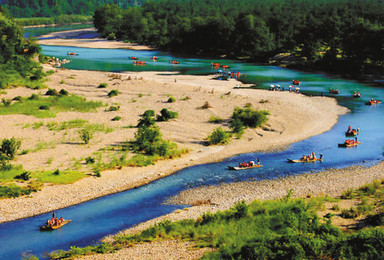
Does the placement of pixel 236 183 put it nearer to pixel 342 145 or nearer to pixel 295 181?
pixel 295 181

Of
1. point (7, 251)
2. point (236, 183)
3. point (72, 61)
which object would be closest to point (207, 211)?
point (236, 183)

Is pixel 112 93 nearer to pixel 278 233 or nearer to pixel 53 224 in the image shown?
pixel 53 224

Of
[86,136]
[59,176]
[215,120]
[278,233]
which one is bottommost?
[59,176]

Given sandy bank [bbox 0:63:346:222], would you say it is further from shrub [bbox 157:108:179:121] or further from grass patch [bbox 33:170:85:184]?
shrub [bbox 157:108:179:121]

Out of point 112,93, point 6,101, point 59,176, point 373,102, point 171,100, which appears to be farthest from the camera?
point 112,93

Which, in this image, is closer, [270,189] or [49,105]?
[270,189]

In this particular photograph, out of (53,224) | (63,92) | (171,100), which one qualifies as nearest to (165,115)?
(171,100)

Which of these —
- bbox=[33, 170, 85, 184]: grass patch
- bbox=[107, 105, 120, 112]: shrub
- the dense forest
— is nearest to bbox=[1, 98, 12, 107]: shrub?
the dense forest
